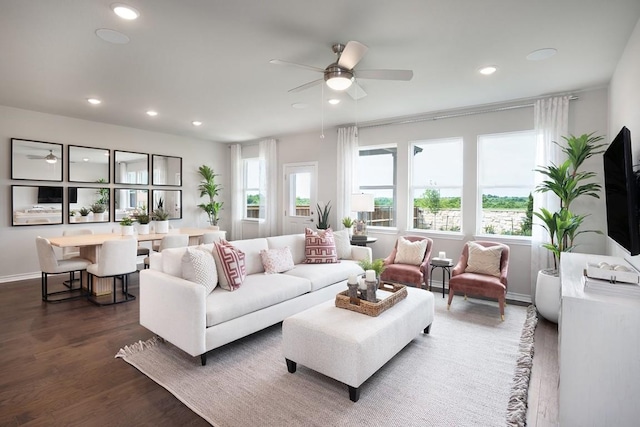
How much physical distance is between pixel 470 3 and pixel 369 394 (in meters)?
2.79

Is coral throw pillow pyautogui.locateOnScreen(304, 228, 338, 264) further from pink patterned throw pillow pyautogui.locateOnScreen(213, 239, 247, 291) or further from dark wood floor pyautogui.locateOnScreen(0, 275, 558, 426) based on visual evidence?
dark wood floor pyautogui.locateOnScreen(0, 275, 558, 426)

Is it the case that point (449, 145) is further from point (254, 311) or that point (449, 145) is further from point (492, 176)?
point (254, 311)

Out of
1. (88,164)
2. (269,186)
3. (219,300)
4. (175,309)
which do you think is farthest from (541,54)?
(88,164)

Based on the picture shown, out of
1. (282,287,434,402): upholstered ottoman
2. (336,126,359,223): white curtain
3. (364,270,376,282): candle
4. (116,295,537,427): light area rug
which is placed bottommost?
(116,295,537,427): light area rug

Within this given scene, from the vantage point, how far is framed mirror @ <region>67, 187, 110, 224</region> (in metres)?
5.64

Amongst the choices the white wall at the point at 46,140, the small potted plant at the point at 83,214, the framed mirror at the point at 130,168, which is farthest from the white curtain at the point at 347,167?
the small potted plant at the point at 83,214

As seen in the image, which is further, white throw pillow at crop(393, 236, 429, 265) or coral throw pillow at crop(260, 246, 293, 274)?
white throw pillow at crop(393, 236, 429, 265)

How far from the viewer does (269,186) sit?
723cm

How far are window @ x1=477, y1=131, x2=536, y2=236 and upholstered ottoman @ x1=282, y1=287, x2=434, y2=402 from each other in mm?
2751

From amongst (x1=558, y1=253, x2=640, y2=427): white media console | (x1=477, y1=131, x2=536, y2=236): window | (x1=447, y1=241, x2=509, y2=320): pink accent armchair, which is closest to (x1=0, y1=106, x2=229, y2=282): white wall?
(x1=447, y1=241, x2=509, y2=320): pink accent armchair

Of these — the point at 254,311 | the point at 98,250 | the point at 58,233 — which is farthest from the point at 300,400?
the point at 58,233

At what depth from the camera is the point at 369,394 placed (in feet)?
7.35

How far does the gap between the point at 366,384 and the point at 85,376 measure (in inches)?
82.8

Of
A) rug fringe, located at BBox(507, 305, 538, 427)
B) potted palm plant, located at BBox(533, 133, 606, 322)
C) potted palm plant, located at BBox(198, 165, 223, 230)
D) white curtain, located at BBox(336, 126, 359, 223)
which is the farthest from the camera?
potted palm plant, located at BBox(198, 165, 223, 230)
